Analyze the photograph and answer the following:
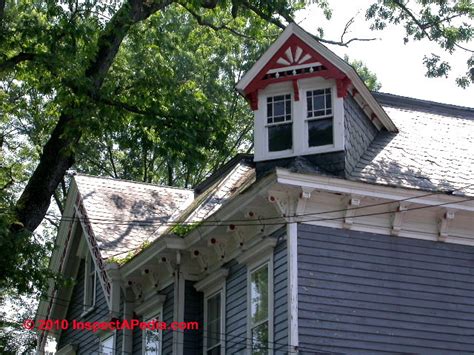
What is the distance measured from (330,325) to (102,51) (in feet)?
24.4

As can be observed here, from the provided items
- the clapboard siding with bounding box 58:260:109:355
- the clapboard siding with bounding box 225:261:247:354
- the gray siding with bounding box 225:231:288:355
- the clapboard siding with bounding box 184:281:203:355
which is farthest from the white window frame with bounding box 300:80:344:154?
the clapboard siding with bounding box 58:260:109:355

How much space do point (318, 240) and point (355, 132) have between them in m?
3.04

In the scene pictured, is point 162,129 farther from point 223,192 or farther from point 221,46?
point 221,46

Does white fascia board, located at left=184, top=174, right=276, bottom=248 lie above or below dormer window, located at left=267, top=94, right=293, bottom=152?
below

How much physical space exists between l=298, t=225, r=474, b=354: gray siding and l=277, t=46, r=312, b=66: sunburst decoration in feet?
11.3

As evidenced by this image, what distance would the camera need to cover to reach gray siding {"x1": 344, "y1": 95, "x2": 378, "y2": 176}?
61.2 feet

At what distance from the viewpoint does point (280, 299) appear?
55.7ft

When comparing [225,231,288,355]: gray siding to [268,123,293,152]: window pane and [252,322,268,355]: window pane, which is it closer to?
[252,322,268,355]: window pane

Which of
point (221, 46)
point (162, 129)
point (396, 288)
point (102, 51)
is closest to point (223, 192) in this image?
point (162, 129)

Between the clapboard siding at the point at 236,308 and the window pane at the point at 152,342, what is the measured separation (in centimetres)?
303

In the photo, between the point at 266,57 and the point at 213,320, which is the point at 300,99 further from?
the point at 213,320

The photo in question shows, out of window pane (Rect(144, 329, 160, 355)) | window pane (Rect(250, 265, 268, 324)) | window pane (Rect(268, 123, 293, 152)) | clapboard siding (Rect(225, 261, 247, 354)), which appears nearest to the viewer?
window pane (Rect(250, 265, 268, 324))

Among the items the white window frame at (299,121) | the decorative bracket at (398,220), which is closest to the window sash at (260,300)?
the white window frame at (299,121)

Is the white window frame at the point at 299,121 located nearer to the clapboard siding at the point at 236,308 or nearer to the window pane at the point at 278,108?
the window pane at the point at 278,108
